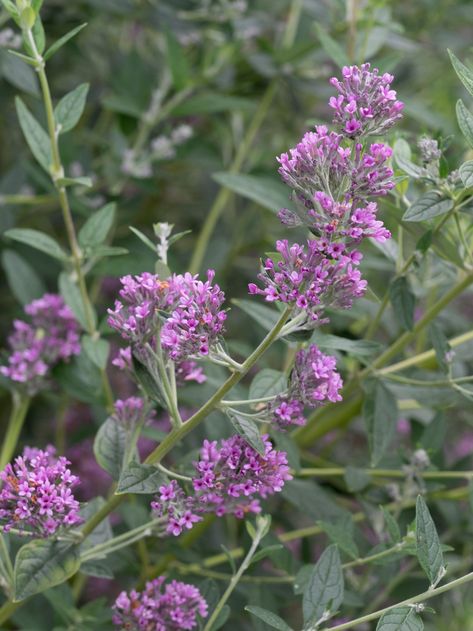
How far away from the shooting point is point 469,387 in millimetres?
838

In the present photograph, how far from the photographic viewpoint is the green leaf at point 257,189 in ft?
3.44

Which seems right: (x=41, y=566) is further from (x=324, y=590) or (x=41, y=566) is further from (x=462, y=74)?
(x=462, y=74)

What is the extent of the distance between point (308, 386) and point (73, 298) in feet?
1.38

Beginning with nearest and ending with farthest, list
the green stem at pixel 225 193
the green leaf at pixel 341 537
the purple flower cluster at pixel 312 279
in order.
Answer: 1. the purple flower cluster at pixel 312 279
2. the green leaf at pixel 341 537
3. the green stem at pixel 225 193

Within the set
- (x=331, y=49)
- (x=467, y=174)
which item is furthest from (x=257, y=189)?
(x=467, y=174)

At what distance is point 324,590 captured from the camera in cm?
73

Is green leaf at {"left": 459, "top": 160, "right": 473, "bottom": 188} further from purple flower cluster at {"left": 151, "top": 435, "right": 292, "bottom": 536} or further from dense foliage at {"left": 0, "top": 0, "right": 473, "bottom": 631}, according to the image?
purple flower cluster at {"left": 151, "top": 435, "right": 292, "bottom": 536}

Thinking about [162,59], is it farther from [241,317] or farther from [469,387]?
[469,387]

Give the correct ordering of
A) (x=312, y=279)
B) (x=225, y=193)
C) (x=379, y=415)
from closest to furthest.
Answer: (x=312, y=279), (x=379, y=415), (x=225, y=193)

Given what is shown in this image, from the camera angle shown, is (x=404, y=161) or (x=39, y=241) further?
(x=39, y=241)

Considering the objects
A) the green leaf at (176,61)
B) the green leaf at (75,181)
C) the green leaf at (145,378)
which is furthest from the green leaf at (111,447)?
the green leaf at (176,61)

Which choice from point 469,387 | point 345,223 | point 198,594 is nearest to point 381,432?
point 469,387

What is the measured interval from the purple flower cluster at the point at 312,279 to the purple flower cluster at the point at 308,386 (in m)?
0.05

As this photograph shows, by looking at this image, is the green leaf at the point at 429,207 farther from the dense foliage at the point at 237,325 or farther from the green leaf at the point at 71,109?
the green leaf at the point at 71,109
